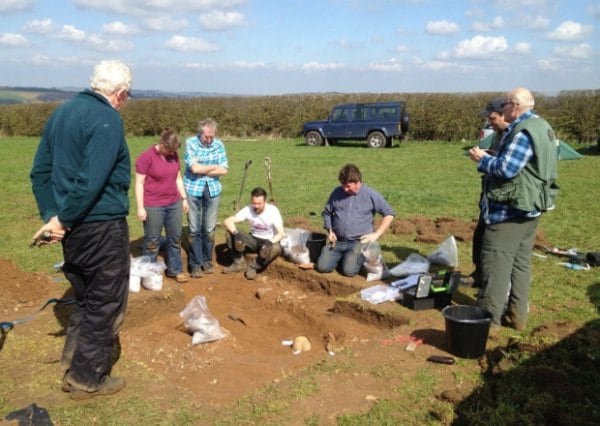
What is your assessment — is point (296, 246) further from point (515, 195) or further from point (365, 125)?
point (365, 125)

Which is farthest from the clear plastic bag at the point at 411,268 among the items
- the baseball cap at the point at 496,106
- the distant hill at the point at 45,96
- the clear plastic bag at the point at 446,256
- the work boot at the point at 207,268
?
the distant hill at the point at 45,96

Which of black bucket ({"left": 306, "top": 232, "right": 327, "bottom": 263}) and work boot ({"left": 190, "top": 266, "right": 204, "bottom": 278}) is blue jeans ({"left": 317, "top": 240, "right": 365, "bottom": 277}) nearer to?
black bucket ({"left": 306, "top": 232, "right": 327, "bottom": 263})

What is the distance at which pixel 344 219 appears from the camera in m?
6.42

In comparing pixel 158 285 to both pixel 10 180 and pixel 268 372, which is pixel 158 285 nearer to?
pixel 268 372

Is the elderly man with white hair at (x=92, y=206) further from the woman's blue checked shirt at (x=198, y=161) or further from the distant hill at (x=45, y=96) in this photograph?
the distant hill at (x=45, y=96)

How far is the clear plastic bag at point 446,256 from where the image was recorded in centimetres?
663

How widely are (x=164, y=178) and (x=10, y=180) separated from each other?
1023cm

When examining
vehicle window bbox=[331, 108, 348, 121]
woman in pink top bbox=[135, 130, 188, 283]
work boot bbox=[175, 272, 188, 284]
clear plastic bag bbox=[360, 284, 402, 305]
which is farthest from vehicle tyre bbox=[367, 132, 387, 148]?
clear plastic bag bbox=[360, 284, 402, 305]

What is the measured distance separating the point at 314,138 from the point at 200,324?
19409 mm

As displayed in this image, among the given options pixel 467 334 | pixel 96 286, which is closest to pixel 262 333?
pixel 467 334

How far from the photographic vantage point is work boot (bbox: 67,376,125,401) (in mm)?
3791

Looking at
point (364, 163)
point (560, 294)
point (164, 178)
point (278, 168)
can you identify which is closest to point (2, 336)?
point (164, 178)

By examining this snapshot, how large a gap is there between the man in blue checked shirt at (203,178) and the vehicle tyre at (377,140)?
16481 mm

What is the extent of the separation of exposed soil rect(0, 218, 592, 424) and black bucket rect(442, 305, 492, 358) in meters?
0.12
